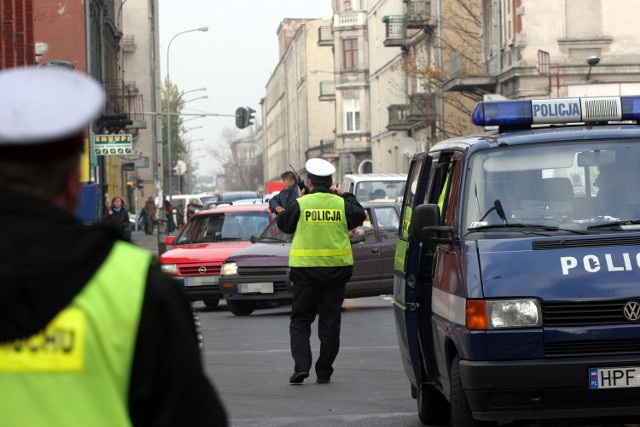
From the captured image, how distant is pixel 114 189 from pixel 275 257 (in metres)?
52.2

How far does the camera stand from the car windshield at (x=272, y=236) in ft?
69.7

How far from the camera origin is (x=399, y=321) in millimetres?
9883

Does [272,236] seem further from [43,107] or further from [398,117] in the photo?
[398,117]

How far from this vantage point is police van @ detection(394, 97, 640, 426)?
7.51 meters

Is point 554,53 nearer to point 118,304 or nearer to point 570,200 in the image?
point 570,200

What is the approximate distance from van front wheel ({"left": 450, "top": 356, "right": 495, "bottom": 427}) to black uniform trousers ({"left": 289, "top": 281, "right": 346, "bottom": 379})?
4250 millimetres

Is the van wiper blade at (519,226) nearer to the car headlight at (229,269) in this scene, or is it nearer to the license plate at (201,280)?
the car headlight at (229,269)

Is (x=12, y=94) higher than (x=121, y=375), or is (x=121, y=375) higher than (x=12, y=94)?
(x=12, y=94)

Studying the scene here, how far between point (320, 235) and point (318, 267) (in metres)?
0.27

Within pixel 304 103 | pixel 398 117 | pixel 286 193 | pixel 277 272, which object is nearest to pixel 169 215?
pixel 398 117

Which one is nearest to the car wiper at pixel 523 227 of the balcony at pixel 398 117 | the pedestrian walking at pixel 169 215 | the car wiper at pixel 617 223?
the car wiper at pixel 617 223

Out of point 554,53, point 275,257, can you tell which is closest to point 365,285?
point 275,257

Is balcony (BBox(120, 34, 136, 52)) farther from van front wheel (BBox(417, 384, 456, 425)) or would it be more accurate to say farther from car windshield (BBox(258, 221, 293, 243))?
van front wheel (BBox(417, 384, 456, 425))

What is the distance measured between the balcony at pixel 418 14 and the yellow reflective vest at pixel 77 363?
191ft
